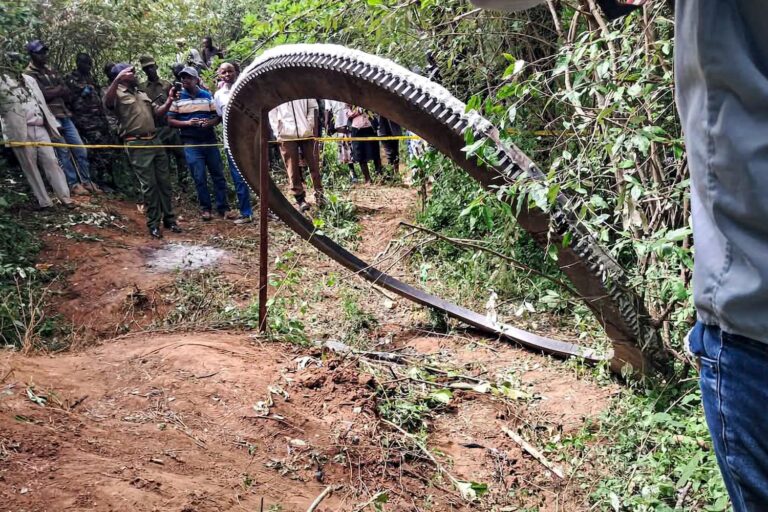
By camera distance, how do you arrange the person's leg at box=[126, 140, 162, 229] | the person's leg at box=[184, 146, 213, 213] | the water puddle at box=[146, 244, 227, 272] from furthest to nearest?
the person's leg at box=[184, 146, 213, 213], the person's leg at box=[126, 140, 162, 229], the water puddle at box=[146, 244, 227, 272]

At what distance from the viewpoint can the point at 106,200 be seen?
912 centimetres

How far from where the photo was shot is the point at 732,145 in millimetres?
893

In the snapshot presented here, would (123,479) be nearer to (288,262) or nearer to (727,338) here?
(727,338)

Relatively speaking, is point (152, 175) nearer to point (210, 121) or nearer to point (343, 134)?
point (210, 121)

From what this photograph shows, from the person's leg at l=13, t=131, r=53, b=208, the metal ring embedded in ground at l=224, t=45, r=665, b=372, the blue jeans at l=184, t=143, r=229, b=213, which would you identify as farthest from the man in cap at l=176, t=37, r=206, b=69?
A: the metal ring embedded in ground at l=224, t=45, r=665, b=372

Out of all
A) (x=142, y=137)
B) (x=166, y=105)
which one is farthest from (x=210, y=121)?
(x=142, y=137)

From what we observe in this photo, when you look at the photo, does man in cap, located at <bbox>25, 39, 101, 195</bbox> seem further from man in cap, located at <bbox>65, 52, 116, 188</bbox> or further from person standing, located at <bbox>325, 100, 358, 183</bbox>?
person standing, located at <bbox>325, 100, 358, 183</bbox>

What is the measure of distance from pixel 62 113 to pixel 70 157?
0.71m

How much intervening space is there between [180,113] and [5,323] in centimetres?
422

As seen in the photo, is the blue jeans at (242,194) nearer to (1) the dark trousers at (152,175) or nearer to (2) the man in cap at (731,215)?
(1) the dark trousers at (152,175)

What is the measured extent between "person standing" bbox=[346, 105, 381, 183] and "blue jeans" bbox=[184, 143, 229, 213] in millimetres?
2496

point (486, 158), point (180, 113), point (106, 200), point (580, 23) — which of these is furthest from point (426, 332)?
point (106, 200)

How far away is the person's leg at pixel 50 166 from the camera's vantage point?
808 centimetres

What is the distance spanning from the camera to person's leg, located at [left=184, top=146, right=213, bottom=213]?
8.74 m
